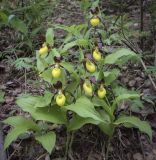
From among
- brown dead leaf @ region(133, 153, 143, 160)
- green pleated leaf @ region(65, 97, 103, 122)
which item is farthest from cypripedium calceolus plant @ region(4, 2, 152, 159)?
brown dead leaf @ region(133, 153, 143, 160)

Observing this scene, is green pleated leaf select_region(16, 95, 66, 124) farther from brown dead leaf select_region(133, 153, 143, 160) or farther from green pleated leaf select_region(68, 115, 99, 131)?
brown dead leaf select_region(133, 153, 143, 160)

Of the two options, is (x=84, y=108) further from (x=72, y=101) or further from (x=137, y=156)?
(x=137, y=156)

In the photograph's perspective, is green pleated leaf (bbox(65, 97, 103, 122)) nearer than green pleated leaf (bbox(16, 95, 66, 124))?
Yes

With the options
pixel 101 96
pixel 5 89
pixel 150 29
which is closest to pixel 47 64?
pixel 101 96

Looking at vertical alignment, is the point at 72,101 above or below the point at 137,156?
above

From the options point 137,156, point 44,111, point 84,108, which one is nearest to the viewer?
point 84,108

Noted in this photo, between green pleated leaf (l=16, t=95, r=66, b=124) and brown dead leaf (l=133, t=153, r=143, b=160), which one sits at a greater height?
green pleated leaf (l=16, t=95, r=66, b=124)

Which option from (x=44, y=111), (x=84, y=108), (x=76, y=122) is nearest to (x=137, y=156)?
(x=76, y=122)

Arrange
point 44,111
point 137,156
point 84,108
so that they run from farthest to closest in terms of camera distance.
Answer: point 137,156, point 44,111, point 84,108

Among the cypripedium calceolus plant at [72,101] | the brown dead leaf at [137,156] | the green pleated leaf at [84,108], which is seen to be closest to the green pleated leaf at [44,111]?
the cypripedium calceolus plant at [72,101]

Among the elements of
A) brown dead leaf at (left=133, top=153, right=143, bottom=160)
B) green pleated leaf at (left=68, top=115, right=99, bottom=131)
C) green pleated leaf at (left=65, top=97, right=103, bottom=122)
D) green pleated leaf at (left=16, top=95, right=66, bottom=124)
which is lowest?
brown dead leaf at (left=133, top=153, right=143, bottom=160)

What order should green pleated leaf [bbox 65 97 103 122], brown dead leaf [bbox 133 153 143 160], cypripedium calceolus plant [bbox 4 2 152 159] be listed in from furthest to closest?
brown dead leaf [bbox 133 153 143 160] → cypripedium calceolus plant [bbox 4 2 152 159] → green pleated leaf [bbox 65 97 103 122]

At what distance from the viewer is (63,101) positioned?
2.33 meters

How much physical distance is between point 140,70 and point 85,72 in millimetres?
1043
